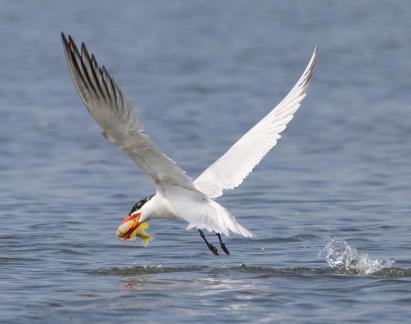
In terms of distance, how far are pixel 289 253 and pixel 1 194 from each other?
4.37 metres

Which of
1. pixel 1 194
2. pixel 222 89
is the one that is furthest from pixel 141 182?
pixel 222 89

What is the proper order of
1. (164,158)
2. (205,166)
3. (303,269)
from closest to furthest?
(164,158) → (303,269) → (205,166)

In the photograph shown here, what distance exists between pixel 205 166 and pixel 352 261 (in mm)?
5482

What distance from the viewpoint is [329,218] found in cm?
1263

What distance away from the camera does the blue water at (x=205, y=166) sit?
9.19 metres

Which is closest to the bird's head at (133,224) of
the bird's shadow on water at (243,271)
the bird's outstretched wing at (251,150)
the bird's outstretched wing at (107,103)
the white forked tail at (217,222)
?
the bird's shadow on water at (243,271)

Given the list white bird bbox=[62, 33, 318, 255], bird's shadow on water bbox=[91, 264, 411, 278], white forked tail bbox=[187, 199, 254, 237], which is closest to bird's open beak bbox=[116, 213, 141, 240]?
white bird bbox=[62, 33, 318, 255]

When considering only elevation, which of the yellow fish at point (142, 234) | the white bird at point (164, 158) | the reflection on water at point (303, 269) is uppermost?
the white bird at point (164, 158)

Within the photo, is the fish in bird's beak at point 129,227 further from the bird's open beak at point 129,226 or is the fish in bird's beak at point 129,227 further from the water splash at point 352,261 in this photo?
the water splash at point 352,261

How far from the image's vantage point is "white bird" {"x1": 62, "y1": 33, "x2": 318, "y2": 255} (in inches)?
338

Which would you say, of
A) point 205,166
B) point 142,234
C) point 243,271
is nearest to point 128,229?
point 142,234

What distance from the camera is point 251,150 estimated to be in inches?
416

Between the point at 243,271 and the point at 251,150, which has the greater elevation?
the point at 251,150

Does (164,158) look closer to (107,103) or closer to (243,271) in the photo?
(107,103)
